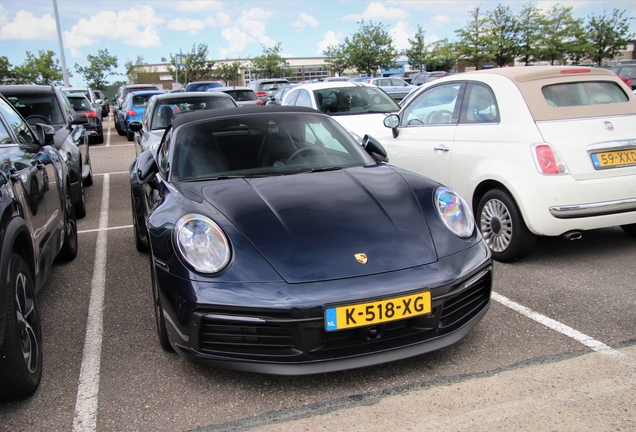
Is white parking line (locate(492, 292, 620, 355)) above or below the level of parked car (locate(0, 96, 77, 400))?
below

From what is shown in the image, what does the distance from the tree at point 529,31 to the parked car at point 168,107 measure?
39645 mm

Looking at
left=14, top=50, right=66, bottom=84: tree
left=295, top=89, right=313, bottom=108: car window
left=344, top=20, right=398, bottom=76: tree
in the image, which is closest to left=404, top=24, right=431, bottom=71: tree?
left=344, top=20, right=398, bottom=76: tree

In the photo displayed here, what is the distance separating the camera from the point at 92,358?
3.13 meters

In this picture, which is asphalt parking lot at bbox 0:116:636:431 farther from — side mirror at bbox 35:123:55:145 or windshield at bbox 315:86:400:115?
windshield at bbox 315:86:400:115

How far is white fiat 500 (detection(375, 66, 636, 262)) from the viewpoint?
165 inches

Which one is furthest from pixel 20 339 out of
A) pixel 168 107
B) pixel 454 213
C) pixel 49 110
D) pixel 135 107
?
pixel 135 107

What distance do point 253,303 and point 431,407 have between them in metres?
0.93

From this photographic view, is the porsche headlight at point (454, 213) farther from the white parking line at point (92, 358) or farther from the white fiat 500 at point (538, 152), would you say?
the white parking line at point (92, 358)

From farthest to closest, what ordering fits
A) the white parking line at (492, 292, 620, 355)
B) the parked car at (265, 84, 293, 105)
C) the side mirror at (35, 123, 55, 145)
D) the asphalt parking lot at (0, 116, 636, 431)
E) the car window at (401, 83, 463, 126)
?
the parked car at (265, 84, 293, 105) → the car window at (401, 83, 463, 126) → the side mirror at (35, 123, 55, 145) → the white parking line at (492, 292, 620, 355) → the asphalt parking lot at (0, 116, 636, 431)

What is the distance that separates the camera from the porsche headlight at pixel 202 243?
267cm

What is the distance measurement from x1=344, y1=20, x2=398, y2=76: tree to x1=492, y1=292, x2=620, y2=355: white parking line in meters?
47.6

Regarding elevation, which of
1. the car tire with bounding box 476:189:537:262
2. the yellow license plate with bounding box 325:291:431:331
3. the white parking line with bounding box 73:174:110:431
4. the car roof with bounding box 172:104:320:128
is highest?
the car roof with bounding box 172:104:320:128

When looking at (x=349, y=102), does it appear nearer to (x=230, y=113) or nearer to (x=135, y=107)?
(x=230, y=113)

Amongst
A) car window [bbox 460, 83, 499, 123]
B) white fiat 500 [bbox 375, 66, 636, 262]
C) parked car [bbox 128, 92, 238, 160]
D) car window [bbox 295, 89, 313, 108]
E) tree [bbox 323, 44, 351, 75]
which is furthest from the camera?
tree [bbox 323, 44, 351, 75]
